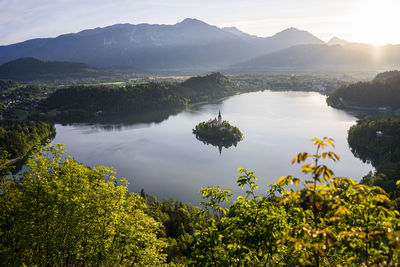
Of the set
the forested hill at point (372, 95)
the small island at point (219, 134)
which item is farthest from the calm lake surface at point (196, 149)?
the forested hill at point (372, 95)

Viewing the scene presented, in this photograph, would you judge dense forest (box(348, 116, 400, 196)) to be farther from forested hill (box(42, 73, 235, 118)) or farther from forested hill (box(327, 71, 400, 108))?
forested hill (box(42, 73, 235, 118))

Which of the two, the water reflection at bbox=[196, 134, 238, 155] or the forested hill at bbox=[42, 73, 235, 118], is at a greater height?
the forested hill at bbox=[42, 73, 235, 118]

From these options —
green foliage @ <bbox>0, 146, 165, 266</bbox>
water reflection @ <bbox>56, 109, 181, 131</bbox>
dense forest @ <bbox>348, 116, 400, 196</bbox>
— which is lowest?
dense forest @ <bbox>348, 116, 400, 196</bbox>

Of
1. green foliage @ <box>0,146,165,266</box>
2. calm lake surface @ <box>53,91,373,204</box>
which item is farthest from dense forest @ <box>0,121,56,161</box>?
green foliage @ <box>0,146,165,266</box>

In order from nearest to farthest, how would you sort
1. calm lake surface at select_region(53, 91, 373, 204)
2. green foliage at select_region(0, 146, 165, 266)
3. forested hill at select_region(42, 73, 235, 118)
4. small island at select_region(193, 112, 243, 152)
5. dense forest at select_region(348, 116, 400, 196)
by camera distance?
green foliage at select_region(0, 146, 165, 266)
dense forest at select_region(348, 116, 400, 196)
calm lake surface at select_region(53, 91, 373, 204)
small island at select_region(193, 112, 243, 152)
forested hill at select_region(42, 73, 235, 118)

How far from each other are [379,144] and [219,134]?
31.4 meters

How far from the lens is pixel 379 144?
164 ft

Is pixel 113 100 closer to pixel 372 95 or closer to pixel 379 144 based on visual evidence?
pixel 379 144

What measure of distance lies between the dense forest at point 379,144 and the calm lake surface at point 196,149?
223 cm

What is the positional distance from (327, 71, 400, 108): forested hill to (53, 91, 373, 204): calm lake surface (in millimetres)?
12769

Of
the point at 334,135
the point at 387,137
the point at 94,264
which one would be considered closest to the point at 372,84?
the point at 334,135

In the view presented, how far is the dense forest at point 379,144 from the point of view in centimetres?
3990

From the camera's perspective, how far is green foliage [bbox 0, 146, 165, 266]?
966cm

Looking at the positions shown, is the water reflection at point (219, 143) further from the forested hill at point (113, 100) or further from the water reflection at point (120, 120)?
the forested hill at point (113, 100)
